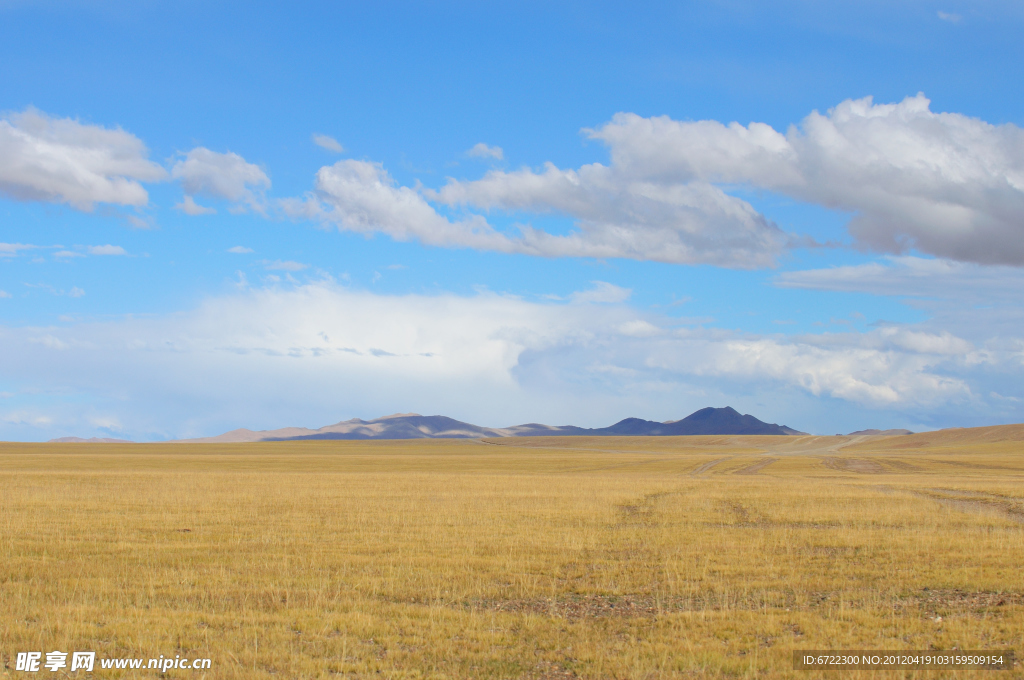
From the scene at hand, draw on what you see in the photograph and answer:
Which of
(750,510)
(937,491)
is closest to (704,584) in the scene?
(750,510)

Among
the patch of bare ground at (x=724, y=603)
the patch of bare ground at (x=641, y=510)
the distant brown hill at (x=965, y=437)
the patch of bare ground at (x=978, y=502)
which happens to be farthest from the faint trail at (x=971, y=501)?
the distant brown hill at (x=965, y=437)

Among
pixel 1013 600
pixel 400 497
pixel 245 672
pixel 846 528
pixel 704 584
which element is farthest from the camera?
pixel 400 497

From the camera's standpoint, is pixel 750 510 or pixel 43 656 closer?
pixel 43 656

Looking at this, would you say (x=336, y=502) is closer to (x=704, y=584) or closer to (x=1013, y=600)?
(x=704, y=584)

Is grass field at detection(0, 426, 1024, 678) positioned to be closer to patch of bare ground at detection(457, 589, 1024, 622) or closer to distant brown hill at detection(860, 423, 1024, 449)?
patch of bare ground at detection(457, 589, 1024, 622)

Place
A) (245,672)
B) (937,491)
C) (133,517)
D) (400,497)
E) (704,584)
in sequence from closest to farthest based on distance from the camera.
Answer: (245,672)
(704,584)
(133,517)
(400,497)
(937,491)

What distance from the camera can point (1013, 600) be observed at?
46.4 ft

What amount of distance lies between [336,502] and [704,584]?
856 inches

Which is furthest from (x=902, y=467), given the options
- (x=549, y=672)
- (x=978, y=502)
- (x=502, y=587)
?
(x=549, y=672)

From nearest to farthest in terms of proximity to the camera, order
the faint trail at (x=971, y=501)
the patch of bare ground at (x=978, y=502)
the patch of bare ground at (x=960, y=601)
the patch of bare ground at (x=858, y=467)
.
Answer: the patch of bare ground at (x=960, y=601) < the faint trail at (x=971, y=501) < the patch of bare ground at (x=978, y=502) < the patch of bare ground at (x=858, y=467)

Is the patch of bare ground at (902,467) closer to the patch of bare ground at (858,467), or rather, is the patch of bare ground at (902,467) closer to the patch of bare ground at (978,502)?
the patch of bare ground at (858,467)

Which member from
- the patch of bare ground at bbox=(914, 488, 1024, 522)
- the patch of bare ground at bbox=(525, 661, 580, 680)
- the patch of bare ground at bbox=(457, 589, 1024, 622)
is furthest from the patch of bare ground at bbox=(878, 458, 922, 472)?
the patch of bare ground at bbox=(525, 661, 580, 680)

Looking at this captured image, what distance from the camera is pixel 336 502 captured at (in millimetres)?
33750

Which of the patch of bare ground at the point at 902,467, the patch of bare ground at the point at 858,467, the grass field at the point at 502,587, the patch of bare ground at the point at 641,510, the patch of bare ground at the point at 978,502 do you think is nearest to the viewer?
the grass field at the point at 502,587
